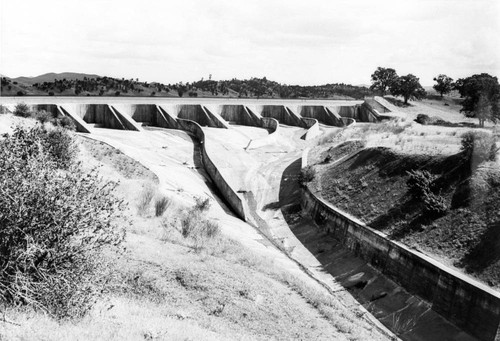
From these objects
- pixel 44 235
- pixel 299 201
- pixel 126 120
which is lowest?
pixel 299 201

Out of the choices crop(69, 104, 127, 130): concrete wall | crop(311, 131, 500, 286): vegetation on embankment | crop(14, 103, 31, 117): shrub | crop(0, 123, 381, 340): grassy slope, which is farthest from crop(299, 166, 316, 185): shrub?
crop(69, 104, 127, 130): concrete wall

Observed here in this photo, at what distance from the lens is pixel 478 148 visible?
24844 millimetres

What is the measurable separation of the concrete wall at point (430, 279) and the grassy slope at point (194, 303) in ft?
13.1

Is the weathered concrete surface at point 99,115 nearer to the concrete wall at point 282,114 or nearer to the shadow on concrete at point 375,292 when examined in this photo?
the concrete wall at point 282,114

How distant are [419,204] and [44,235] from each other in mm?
20495

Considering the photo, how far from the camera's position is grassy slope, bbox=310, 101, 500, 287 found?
1948 cm

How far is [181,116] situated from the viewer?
59.5 meters

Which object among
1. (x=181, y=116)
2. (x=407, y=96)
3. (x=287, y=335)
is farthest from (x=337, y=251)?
(x=407, y=96)

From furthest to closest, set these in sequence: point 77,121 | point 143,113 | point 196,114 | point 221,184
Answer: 1. point 196,114
2. point 143,113
3. point 77,121
4. point 221,184

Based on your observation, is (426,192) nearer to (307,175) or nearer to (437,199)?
(437,199)

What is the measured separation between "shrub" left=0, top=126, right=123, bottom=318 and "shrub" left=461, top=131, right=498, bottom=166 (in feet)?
73.7

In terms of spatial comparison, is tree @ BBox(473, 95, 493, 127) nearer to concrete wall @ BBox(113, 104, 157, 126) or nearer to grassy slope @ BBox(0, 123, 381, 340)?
grassy slope @ BBox(0, 123, 381, 340)

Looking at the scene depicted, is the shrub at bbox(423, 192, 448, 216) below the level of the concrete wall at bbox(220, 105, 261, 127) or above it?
below

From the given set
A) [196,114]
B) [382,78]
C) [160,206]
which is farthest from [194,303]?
[382,78]
